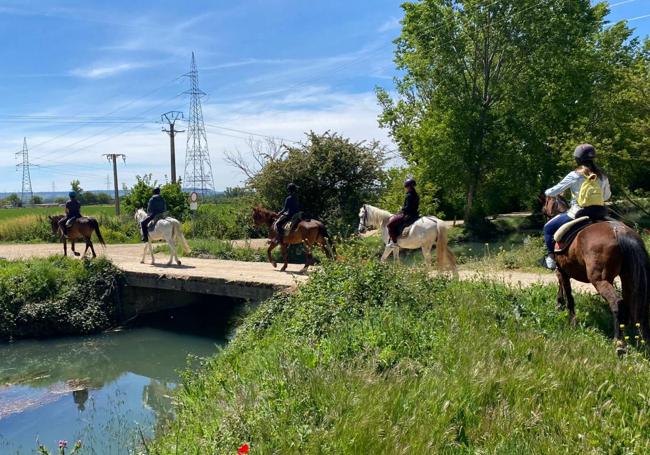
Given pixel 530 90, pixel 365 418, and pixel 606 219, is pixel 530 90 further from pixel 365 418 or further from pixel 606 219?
pixel 365 418

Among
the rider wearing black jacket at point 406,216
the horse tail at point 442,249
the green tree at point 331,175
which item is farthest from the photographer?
the green tree at point 331,175

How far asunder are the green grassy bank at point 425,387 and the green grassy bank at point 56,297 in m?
8.45

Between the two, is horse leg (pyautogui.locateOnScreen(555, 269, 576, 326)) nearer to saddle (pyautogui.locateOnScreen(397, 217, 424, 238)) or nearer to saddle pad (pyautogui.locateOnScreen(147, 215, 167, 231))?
saddle (pyautogui.locateOnScreen(397, 217, 424, 238))

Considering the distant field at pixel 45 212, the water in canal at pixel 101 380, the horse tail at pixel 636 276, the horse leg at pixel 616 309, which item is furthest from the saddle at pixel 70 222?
the distant field at pixel 45 212

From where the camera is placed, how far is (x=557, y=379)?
5148 mm

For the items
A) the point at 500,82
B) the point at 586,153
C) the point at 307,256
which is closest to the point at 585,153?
the point at 586,153

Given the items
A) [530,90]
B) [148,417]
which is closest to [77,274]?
[148,417]

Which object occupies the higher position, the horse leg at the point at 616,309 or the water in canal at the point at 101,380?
the horse leg at the point at 616,309

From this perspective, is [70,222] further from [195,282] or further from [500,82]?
[500,82]

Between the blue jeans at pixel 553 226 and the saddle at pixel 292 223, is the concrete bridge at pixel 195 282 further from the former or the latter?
the blue jeans at pixel 553 226

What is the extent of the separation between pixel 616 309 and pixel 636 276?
1.45 ft

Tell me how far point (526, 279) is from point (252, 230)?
18424mm

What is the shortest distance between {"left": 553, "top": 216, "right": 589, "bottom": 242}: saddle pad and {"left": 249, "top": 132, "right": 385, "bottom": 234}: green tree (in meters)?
14.1

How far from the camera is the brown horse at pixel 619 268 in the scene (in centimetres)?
630
